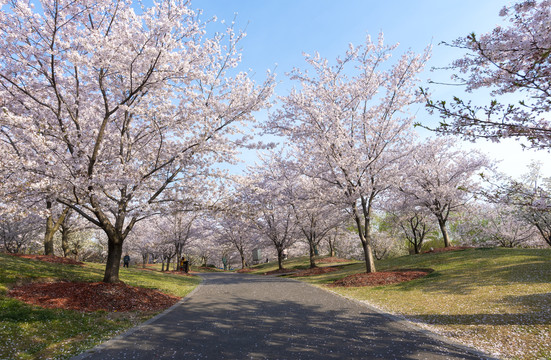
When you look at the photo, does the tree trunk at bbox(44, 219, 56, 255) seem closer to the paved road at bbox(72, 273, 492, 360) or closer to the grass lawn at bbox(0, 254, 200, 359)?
the grass lawn at bbox(0, 254, 200, 359)

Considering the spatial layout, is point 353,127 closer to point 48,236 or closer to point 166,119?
point 166,119

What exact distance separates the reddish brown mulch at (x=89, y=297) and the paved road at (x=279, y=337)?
155 cm

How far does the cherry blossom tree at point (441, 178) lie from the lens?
24188mm

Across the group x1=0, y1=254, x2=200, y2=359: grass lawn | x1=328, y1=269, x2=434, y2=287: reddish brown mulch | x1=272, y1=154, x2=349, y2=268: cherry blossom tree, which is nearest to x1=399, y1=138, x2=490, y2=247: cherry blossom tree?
x1=272, y1=154, x2=349, y2=268: cherry blossom tree

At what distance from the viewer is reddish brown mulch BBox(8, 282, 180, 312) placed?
8.42 m

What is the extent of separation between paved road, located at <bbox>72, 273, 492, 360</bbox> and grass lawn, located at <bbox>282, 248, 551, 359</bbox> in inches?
34.2

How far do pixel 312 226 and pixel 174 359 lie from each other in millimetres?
22963

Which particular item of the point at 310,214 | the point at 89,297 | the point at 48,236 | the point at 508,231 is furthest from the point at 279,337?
the point at 508,231

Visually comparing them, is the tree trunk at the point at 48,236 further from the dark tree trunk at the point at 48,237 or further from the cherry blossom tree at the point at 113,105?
the cherry blossom tree at the point at 113,105

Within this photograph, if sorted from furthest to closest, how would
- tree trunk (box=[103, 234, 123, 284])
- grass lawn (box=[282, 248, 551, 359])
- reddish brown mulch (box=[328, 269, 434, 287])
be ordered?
reddish brown mulch (box=[328, 269, 434, 287])
tree trunk (box=[103, 234, 123, 284])
grass lawn (box=[282, 248, 551, 359])

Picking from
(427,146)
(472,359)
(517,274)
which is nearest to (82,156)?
(472,359)

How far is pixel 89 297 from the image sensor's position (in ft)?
30.4

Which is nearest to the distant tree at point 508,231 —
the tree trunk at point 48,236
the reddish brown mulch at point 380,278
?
the reddish brown mulch at point 380,278

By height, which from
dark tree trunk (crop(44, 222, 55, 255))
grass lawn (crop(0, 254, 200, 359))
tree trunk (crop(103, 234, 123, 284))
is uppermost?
dark tree trunk (crop(44, 222, 55, 255))
